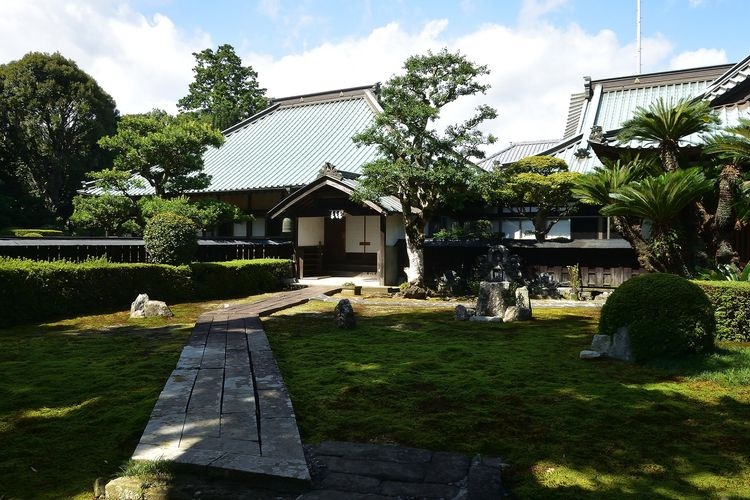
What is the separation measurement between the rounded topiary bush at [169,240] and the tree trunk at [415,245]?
6709 millimetres

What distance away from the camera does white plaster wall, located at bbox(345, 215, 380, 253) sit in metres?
22.9

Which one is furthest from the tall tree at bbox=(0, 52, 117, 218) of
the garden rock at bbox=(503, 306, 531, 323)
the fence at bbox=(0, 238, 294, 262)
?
the garden rock at bbox=(503, 306, 531, 323)

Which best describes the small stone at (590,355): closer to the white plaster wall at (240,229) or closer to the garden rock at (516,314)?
the garden rock at (516,314)

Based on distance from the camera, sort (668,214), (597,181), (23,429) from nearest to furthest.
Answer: (23,429), (668,214), (597,181)

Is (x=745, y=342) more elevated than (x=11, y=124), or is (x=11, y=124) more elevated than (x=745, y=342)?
(x=11, y=124)

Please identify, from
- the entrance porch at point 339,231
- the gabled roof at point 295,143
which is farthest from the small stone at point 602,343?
the gabled roof at point 295,143

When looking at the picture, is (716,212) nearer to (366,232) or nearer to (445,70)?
(445,70)

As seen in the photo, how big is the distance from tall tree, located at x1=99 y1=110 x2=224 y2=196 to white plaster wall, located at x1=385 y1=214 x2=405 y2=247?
7.00 m

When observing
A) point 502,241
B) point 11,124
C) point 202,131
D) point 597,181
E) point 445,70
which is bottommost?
point 502,241

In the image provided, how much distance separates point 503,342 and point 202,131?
13678 millimetres

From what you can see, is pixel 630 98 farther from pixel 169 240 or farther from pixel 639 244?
pixel 169 240

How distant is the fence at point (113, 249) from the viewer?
13.5 metres

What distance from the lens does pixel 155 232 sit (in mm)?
14719

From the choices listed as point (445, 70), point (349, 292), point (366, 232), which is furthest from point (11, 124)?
point (445, 70)
